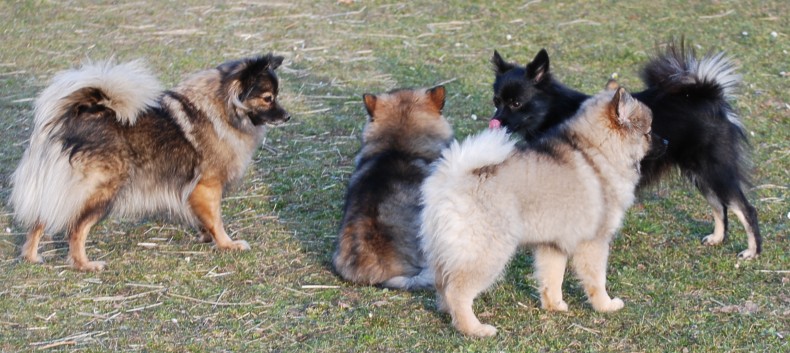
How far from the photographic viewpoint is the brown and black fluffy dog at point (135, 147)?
20.4ft

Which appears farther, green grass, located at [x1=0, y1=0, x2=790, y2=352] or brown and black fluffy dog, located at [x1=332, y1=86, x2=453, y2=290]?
brown and black fluffy dog, located at [x1=332, y1=86, x2=453, y2=290]

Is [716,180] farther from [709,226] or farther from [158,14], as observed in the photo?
Answer: [158,14]

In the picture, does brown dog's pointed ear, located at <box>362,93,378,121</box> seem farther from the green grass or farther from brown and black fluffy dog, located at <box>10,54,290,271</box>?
the green grass

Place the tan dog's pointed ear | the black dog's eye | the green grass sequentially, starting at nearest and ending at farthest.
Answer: the green grass → the tan dog's pointed ear → the black dog's eye

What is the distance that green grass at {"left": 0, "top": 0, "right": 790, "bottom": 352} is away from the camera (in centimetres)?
525

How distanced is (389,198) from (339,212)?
1570mm

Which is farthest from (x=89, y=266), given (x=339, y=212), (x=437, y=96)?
(x=437, y=96)

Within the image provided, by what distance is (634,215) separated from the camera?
290 inches

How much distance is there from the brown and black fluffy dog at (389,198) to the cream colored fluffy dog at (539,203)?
0.59m

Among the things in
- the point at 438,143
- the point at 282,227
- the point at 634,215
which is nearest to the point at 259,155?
the point at 282,227

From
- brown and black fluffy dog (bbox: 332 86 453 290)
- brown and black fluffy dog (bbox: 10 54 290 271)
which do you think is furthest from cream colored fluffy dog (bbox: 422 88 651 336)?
brown and black fluffy dog (bbox: 10 54 290 271)

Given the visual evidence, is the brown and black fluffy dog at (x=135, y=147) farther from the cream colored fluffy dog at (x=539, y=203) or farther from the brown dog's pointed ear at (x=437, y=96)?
the cream colored fluffy dog at (x=539, y=203)

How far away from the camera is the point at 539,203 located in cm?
512

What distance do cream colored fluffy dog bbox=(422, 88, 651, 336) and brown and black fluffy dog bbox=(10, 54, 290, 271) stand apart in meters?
2.29
